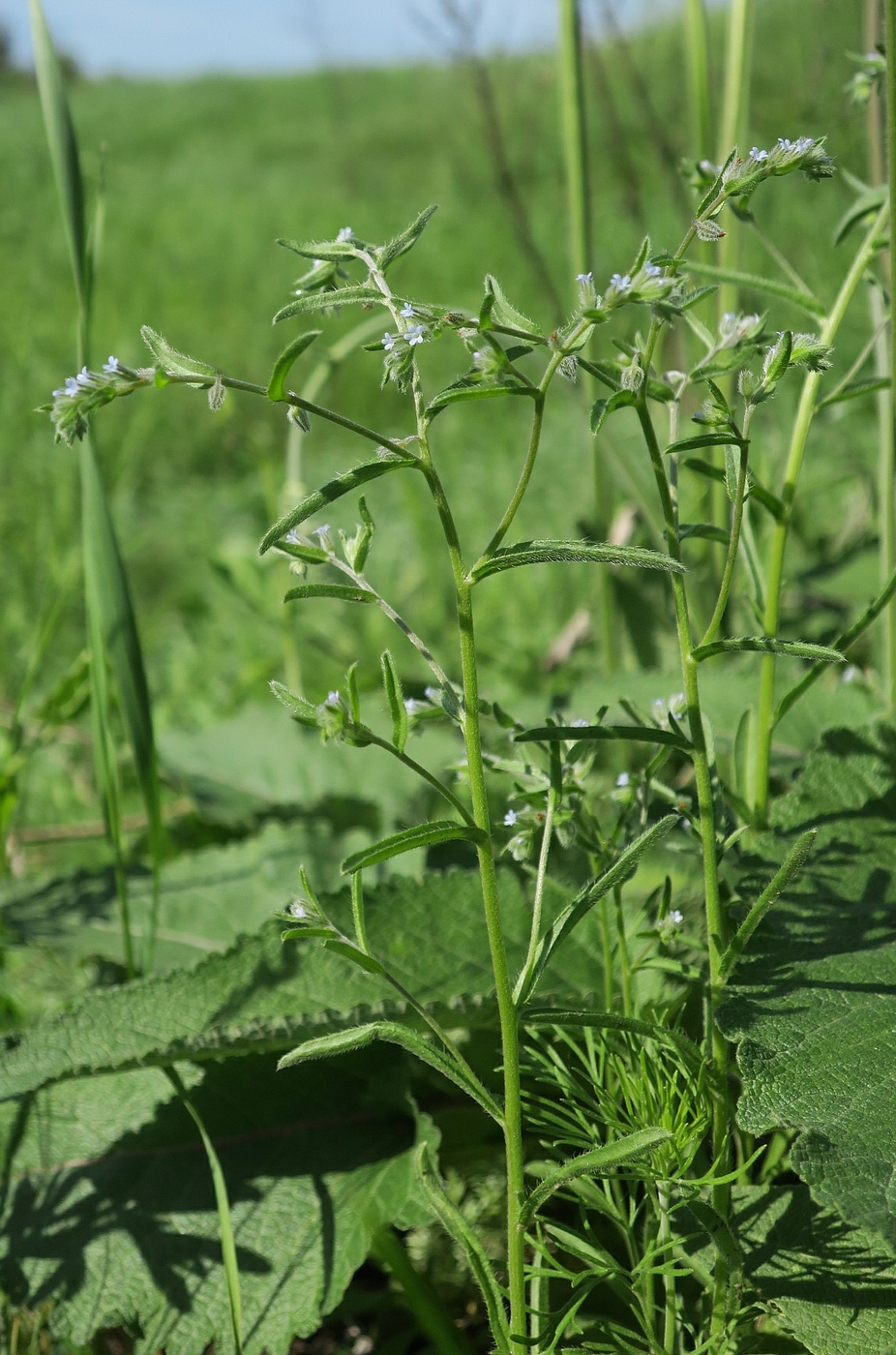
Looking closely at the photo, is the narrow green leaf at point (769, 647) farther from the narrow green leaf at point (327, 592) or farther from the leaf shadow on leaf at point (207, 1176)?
the leaf shadow on leaf at point (207, 1176)

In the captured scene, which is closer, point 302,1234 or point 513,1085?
point 513,1085

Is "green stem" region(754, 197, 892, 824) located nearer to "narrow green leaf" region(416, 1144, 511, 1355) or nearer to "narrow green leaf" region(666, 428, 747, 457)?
"narrow green leaf" region(666, 428, 747, 457)

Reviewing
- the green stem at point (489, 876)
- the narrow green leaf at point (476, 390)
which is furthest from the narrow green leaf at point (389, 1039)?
the narrow green leaf at point (476, 390)

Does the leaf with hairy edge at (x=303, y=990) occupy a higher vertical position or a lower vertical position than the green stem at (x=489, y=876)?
lower

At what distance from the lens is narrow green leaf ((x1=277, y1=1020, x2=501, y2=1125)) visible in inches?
18.1

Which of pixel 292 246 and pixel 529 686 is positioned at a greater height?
pixel 292 246

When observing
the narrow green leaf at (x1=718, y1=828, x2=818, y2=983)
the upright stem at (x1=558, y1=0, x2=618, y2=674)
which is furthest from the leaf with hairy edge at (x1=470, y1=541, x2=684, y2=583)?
the upright stem at (x1=558, y1=0, x2=618, y2=674)

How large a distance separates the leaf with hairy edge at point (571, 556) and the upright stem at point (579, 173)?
2.02 ft

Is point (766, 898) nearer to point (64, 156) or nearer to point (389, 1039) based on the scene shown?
point (389, 1039)

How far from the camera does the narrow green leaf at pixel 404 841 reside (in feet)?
1.46

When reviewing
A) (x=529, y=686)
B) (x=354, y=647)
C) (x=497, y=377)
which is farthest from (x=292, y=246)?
(x=354, y=647)

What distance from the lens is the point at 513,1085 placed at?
489mm

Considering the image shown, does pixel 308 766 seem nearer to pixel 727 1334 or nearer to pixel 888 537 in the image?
pixel 888 537

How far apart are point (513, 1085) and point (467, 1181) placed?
324 millimetres
